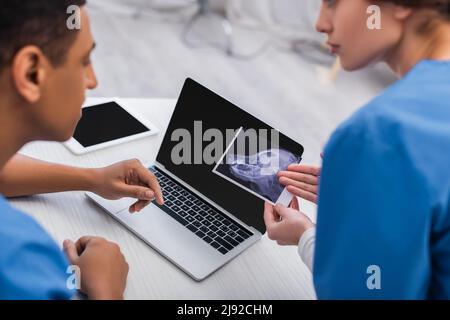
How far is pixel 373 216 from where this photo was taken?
0.75 metres

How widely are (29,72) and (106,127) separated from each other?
1.85ft

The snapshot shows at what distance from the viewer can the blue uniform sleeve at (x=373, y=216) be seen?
739mm

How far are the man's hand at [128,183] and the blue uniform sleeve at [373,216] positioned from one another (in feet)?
1.35

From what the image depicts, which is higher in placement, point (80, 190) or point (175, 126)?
point (175, 126)

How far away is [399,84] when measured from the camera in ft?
2.64

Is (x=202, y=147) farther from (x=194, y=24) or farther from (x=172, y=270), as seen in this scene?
(x=194, y=24)

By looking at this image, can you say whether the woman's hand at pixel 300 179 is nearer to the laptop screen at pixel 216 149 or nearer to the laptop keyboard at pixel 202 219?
the laptop screen at pixel 216 149

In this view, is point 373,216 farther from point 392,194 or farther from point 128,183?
point 128,183

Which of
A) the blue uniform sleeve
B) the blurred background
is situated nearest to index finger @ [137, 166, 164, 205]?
the blue uniform sleeve

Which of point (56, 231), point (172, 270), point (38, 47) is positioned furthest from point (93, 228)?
point (38, 47)

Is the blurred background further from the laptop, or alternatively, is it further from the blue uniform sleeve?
the blue uniform sleeve

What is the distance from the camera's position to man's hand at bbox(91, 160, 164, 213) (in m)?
1.10

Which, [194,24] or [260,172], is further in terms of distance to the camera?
[194,24]
